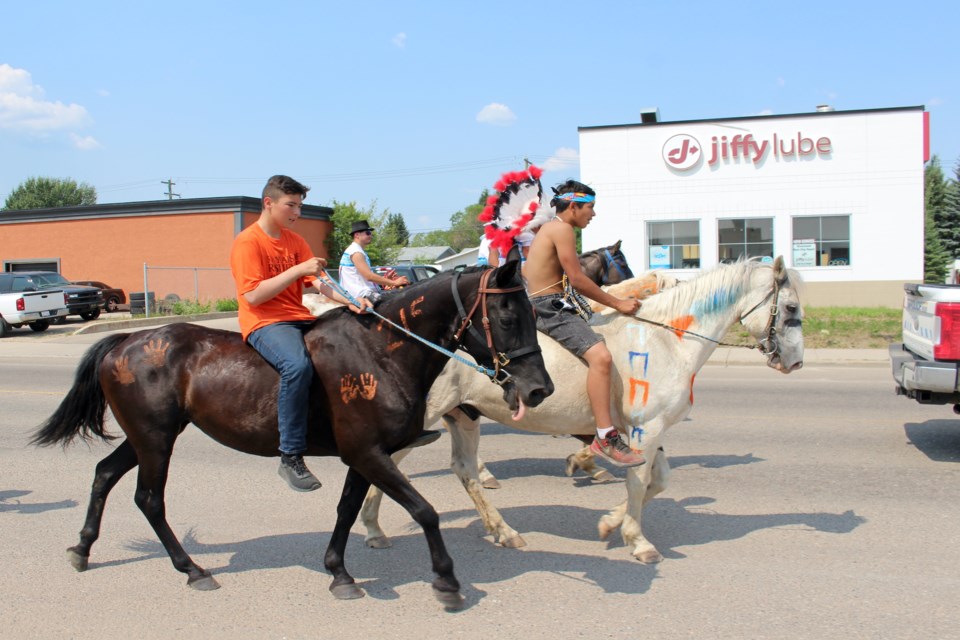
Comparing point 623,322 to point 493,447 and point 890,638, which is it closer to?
point 890,638

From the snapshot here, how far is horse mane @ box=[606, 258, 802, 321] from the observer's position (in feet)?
18.3

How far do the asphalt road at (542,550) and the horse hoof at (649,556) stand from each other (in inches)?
2.2

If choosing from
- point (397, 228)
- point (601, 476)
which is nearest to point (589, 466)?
point (601, 476)

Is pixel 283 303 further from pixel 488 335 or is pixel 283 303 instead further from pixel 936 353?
pixel 936 353

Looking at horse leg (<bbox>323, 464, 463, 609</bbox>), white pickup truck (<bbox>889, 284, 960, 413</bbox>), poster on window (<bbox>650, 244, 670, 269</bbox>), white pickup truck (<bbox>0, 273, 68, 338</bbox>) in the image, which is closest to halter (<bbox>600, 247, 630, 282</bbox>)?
white pickup truck (<bbox>889, 284, 960, 413</bbox>)

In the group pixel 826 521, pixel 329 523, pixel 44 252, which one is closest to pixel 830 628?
pixel 826 521

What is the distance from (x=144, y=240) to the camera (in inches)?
1409

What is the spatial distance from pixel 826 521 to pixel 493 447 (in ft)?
12.0

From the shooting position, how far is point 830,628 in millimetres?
3943

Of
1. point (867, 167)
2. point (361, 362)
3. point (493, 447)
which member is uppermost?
point (867, 167)

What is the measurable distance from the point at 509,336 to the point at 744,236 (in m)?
26.2

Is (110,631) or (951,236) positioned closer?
(110,631)

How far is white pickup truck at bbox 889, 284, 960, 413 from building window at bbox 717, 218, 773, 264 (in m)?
20.9

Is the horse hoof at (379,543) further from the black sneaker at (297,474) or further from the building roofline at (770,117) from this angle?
the building roofline at (770,117)
